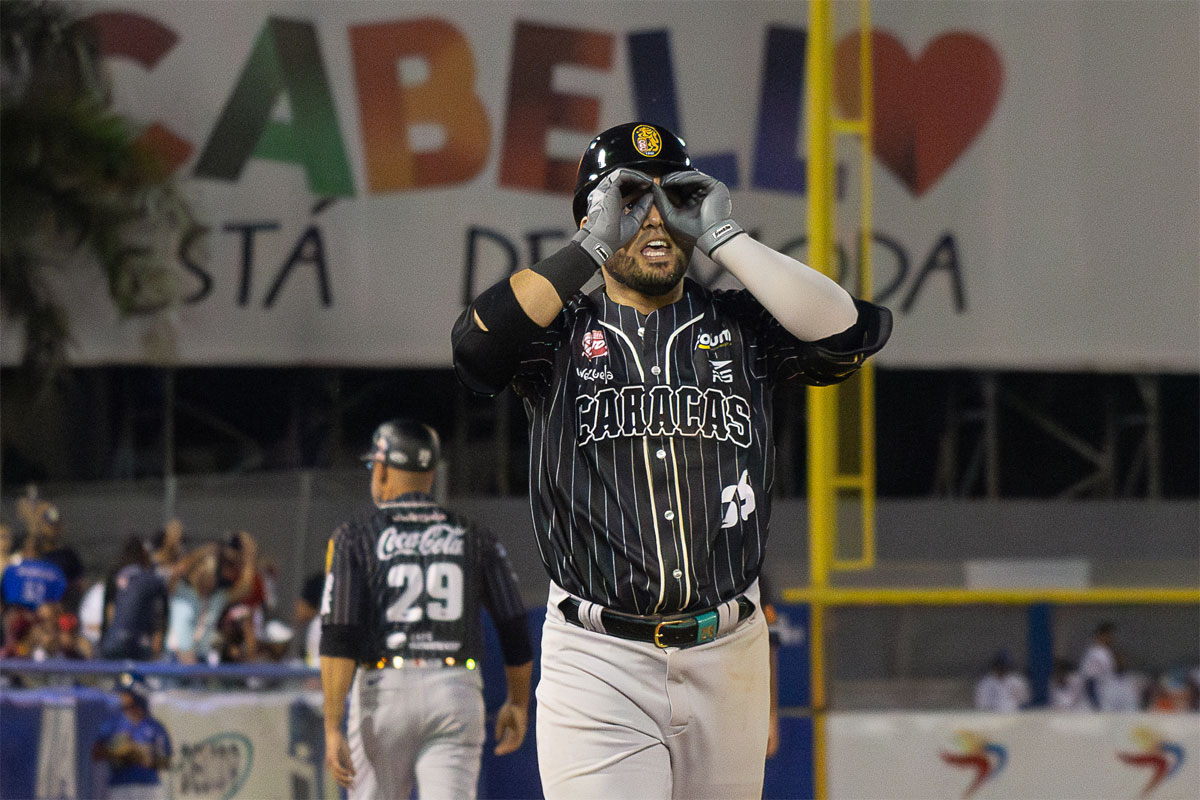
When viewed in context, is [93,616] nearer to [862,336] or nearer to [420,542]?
[420,542]

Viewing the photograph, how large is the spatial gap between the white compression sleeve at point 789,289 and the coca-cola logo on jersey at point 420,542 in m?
2.82

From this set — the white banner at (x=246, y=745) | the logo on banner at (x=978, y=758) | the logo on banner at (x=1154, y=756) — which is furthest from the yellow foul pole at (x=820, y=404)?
the white banner at (x=246, y=745)

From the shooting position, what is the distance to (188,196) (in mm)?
12531

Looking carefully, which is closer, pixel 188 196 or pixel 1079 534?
pixel 188 196

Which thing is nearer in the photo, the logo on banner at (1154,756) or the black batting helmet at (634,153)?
the black batting helmet at (634,153)

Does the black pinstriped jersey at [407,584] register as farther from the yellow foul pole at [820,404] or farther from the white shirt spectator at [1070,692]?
the white shirt spectator at [1070,692]

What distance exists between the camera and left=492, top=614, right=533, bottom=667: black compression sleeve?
18.5 ft

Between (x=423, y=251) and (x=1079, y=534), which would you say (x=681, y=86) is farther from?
(x=1079, y=534)

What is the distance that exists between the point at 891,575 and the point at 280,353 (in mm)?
5915

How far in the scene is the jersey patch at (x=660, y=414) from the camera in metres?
2.95

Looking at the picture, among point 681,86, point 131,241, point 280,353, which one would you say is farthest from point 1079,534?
point 131,241

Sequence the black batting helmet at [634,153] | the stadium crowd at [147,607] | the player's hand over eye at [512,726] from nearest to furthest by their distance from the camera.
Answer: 1. the black batting helmet at [634,153]
2. the player's hand over eye at [512,726]
3. the stadium crowd at [147,607]

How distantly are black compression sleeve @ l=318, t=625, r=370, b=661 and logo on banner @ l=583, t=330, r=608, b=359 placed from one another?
2614mm

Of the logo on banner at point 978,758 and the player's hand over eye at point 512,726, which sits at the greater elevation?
the player's hand over eye at point 512,726
